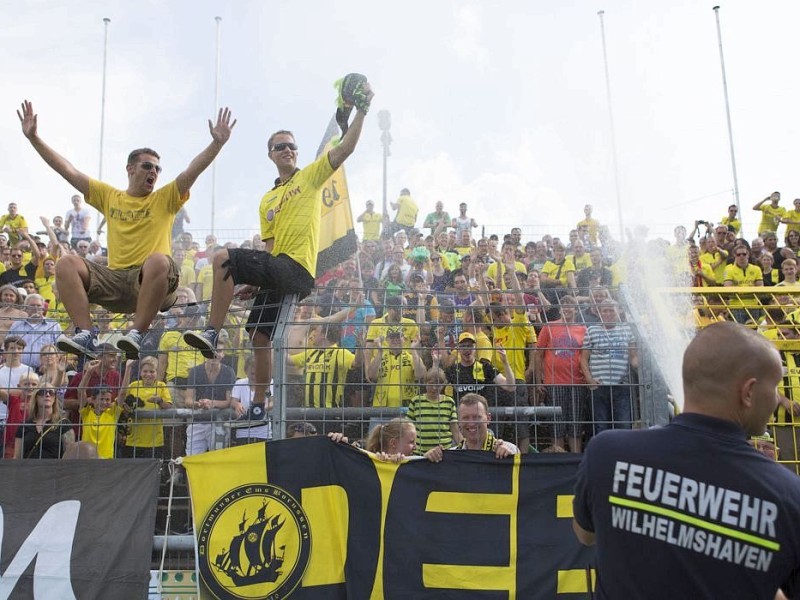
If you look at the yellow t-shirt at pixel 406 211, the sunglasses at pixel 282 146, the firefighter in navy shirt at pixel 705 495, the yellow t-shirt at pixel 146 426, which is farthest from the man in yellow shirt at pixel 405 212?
the firefighter in navy shirt at pixel 705 495

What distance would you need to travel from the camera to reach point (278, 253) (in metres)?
5.71

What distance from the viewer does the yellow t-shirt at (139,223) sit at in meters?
5.93

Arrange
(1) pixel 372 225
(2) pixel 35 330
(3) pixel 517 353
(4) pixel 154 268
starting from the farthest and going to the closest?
(1) pixel 372 225 → (2) pixel 35 330 → (3) pixel 517 353 → (4) pixel 154 268

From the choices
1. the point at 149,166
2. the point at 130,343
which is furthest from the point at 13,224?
the point at 130,343

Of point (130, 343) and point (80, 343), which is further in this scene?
point (80, 343)

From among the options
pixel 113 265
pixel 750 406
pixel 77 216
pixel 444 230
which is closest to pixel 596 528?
pixel 750 406

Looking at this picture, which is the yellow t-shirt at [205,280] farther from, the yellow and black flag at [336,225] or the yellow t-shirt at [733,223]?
the yellow t-shirt at [733,223]

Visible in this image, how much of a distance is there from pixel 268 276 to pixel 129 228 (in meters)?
1.34

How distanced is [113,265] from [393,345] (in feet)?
7.99

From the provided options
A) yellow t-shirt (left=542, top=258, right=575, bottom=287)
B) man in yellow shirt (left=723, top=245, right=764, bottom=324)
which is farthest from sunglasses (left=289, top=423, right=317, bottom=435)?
man in yellow shirt (left=723, top=245, right=764, bottom=324)

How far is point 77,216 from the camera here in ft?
51.2

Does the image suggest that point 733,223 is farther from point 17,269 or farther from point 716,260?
point 17,269

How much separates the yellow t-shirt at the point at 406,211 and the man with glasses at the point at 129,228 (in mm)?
10563

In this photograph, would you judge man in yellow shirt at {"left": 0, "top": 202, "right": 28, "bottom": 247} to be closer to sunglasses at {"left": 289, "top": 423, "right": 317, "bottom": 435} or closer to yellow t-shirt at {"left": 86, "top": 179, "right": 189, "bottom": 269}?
yellow t-shirt at {"left": 86, "top": 179, "right": 189, "bottom": 269}
